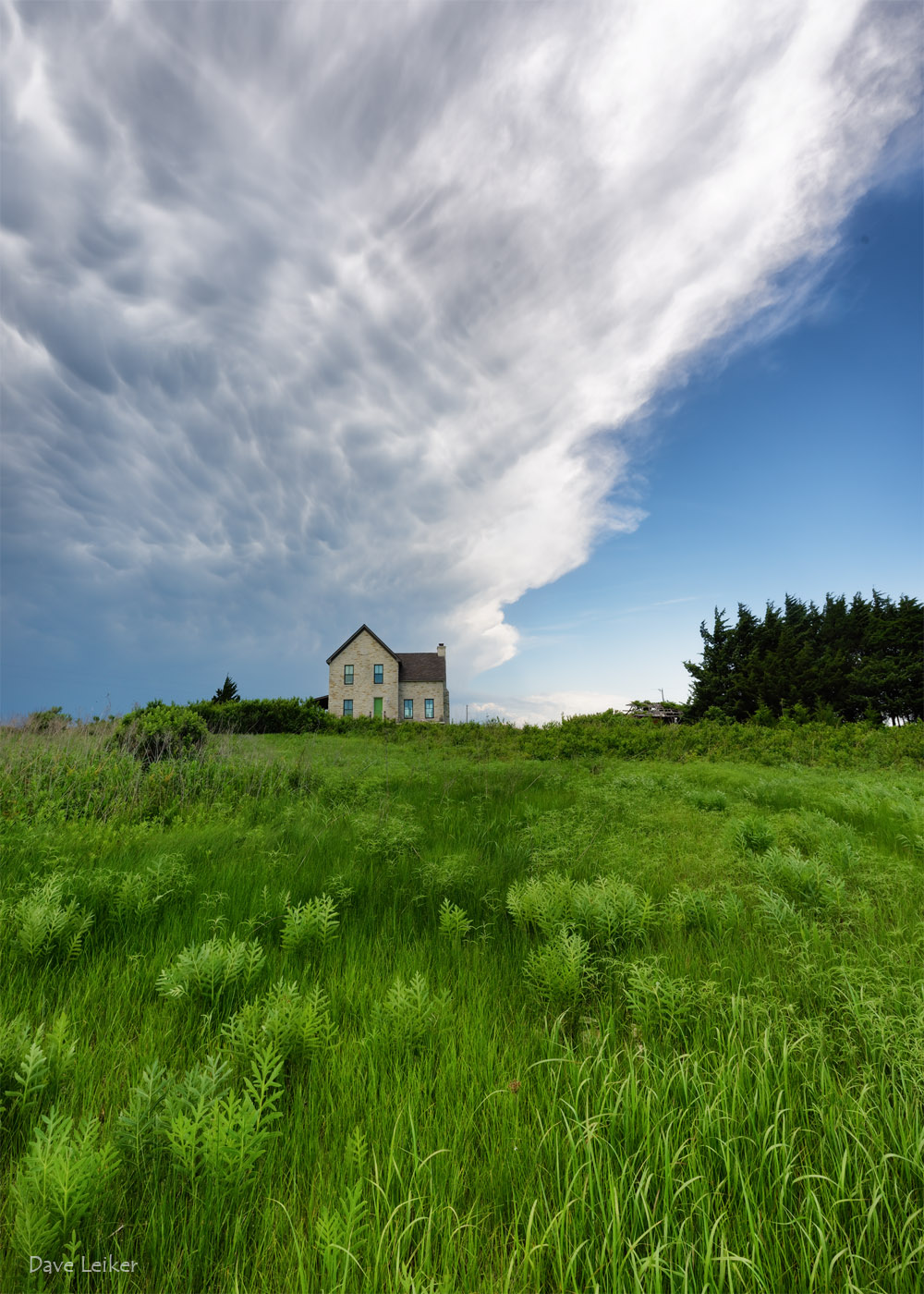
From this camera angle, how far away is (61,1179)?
5.29 ft

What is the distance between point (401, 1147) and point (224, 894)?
9.60ft

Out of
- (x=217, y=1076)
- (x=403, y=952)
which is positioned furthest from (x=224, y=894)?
(x=217, y=1076)

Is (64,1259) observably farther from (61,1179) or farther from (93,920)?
(93,920)

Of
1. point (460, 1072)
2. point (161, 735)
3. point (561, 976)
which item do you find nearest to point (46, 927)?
point (460, 1072)

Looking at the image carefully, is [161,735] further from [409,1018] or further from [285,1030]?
[409,1018]

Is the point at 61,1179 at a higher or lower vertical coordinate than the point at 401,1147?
higher

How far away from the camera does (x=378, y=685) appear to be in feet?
151

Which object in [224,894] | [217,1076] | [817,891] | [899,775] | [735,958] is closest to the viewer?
[217,1076]

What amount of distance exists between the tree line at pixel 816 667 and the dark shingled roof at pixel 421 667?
20898 millimetres

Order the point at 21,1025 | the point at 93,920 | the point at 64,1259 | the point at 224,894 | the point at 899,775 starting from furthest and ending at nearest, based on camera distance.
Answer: the point at 899,775, the point at 224,894, the point at 93,920, the point at 21,1025, the point at 64,1259

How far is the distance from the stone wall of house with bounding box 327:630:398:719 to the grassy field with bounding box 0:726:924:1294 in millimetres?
40017

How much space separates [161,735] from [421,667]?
1471 inches

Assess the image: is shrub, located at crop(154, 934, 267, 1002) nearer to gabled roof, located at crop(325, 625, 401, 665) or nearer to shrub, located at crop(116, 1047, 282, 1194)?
shrub, located at crop(116, 1047, 282, 1194)

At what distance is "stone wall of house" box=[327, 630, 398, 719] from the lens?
4562cm
